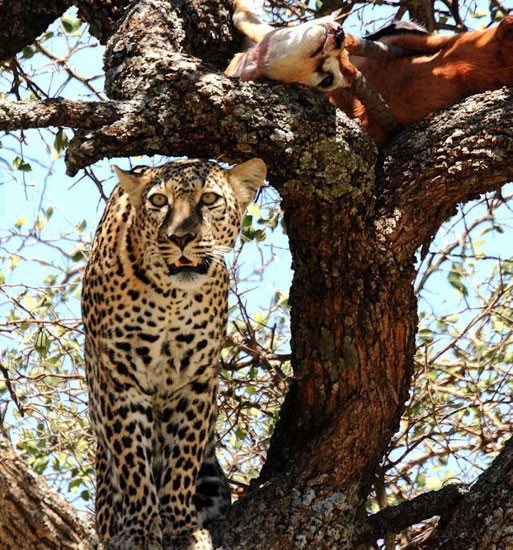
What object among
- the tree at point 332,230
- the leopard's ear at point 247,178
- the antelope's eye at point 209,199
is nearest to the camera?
the tree at point 332,230

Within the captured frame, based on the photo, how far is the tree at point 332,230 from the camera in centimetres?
533

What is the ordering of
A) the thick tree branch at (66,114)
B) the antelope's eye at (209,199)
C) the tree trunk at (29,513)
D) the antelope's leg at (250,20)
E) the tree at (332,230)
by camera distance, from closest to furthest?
the tree trunk at (29,513) < the thick tree branch at (66,114) < the tree at (332,230) < the antelope's eye at (209,199) < the antelope's leg at (250,20)

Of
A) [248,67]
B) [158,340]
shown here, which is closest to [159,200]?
[158,340]

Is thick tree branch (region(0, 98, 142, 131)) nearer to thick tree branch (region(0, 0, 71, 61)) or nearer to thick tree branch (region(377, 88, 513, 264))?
thick tree branch (region(377, 88, 513, 264))

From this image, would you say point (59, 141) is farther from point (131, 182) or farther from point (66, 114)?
point (66, 114)

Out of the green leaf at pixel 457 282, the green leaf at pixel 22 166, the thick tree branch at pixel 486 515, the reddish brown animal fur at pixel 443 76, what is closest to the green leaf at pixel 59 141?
the green leaf at pixel 22 166

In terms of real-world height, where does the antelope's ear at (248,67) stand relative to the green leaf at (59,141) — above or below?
below

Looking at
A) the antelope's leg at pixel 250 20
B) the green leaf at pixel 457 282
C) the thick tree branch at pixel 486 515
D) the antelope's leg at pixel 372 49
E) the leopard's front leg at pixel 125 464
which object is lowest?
the thick tree branch at pixel 486 515

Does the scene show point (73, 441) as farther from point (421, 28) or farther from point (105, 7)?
point (421, 28)

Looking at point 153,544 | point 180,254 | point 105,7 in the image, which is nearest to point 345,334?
point 180,254

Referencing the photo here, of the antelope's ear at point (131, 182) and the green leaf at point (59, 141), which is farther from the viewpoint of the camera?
the green leaf at point (59, 141)

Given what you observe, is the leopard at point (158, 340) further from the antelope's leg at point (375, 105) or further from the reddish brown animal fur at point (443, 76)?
the reddish brown animal fur at point (443, 76)

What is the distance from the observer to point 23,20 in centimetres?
665

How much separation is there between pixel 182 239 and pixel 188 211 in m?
0.21
